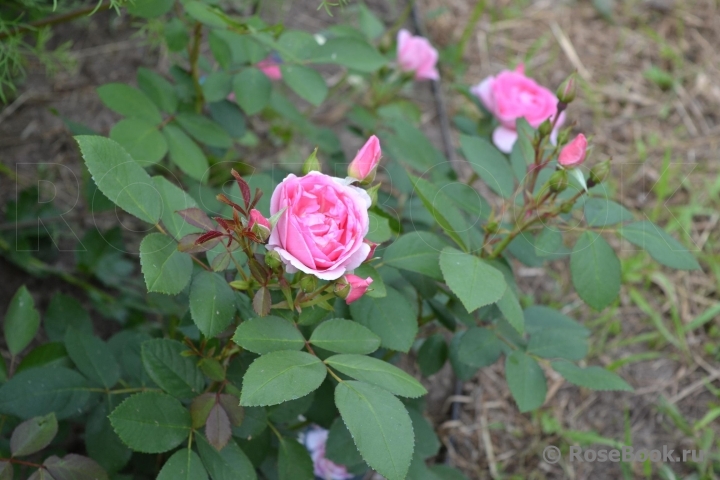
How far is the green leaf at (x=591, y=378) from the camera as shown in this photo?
107cm

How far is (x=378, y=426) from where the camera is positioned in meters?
0.77

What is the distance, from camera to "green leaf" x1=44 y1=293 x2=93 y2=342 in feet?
4.00

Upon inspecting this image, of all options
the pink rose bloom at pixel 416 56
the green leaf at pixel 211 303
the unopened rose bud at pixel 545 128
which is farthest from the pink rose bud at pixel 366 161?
the pink rose bloom at pixel 416 56

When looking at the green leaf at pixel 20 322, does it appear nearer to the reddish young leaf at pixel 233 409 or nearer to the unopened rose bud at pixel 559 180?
the reddish young leaf at pixel 233 409

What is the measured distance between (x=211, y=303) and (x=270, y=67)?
674mm

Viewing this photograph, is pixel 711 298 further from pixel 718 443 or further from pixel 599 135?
pixel 599 135

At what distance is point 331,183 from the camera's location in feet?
2.62

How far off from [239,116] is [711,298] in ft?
5.06

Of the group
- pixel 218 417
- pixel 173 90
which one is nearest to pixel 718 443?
pixel 218 417

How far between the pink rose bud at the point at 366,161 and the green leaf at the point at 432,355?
1.66 feet

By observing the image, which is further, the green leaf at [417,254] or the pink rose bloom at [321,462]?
the pink rose bloom at [321,462]

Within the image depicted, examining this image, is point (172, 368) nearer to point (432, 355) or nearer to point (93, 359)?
point (93, 359)

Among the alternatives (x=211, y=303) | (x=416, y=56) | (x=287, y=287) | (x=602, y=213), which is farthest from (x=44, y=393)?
(x=416, y=56)

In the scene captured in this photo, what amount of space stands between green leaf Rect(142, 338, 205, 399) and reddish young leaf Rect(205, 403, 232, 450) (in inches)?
2.6
